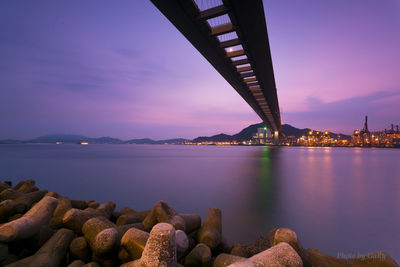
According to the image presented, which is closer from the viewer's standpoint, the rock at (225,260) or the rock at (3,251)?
the rock at (225,260)

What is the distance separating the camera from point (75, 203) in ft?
12.8

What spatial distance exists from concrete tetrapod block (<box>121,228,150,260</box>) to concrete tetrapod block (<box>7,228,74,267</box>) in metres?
0.78

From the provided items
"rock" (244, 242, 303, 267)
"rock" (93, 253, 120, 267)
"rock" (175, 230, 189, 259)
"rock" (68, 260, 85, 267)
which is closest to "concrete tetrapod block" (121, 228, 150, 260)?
"rock" (93, 253, 120, 267)

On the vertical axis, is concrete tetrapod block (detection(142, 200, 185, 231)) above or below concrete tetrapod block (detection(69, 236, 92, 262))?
above

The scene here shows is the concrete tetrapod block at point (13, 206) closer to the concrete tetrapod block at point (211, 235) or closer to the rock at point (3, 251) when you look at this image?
the rock at point (3, 251)

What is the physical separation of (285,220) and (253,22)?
22.5ft

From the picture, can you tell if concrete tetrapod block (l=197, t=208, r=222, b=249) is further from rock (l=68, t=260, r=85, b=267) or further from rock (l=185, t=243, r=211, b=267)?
rock (l=68, t=260, r=85, b=267)

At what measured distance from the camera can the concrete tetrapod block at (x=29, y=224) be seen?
6.97ft

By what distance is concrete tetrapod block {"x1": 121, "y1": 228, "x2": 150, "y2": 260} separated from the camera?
187 cm

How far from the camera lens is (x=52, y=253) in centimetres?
210

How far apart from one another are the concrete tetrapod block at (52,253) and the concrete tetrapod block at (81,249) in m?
0.10

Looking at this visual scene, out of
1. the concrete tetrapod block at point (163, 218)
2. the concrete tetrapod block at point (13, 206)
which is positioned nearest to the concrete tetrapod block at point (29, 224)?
the concrete tetrapod block at point (13, 206)

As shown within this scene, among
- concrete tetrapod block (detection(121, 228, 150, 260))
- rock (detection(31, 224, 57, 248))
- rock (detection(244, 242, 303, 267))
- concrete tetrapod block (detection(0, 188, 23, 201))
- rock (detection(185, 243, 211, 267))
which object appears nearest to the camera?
rock (detection(244, 242, 303, 267))

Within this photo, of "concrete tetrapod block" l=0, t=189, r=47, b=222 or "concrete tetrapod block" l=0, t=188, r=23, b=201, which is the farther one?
"concrete tetrapod block" l=0, t=188, r=23, b=201
